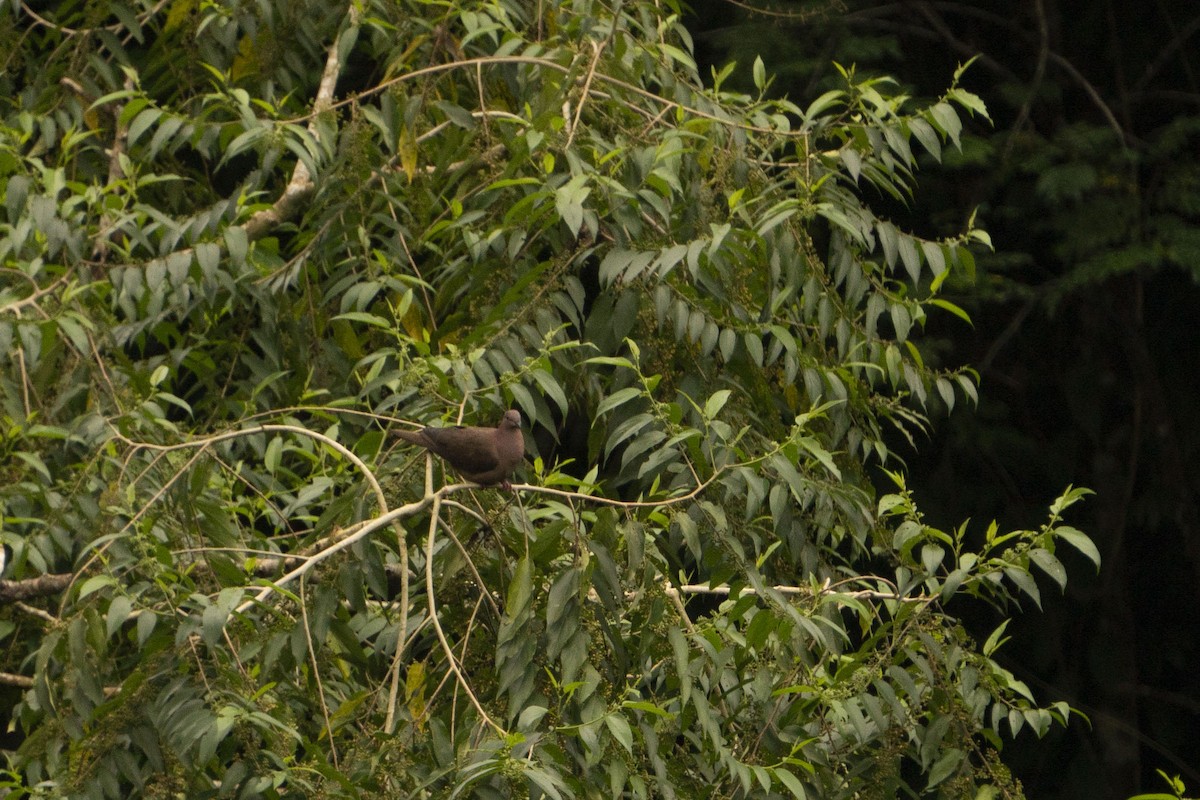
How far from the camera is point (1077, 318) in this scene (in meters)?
5.71

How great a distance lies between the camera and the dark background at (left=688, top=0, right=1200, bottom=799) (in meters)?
4.86

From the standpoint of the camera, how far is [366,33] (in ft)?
11.5

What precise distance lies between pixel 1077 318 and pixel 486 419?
3862 mm

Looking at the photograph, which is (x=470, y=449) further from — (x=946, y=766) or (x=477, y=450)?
(x=946, y=766)

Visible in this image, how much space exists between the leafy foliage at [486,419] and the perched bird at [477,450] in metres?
0.05

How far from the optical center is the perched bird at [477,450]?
2053mm

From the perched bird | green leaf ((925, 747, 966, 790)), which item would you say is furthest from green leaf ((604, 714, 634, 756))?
green leaf ((925, 747, 966, 790))

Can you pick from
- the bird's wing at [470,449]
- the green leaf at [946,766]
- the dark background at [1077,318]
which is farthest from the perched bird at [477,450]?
the dark background at [1077,318]

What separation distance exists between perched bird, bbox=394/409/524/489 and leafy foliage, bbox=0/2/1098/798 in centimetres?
5

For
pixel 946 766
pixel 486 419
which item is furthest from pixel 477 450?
pixel 946 766

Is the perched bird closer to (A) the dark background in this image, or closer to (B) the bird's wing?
(B) the bird's wing

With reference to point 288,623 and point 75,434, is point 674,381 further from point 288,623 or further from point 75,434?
point 75,434

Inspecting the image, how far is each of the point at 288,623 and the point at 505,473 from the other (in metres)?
0.36

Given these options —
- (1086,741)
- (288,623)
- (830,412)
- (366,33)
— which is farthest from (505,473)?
(1086,741)
